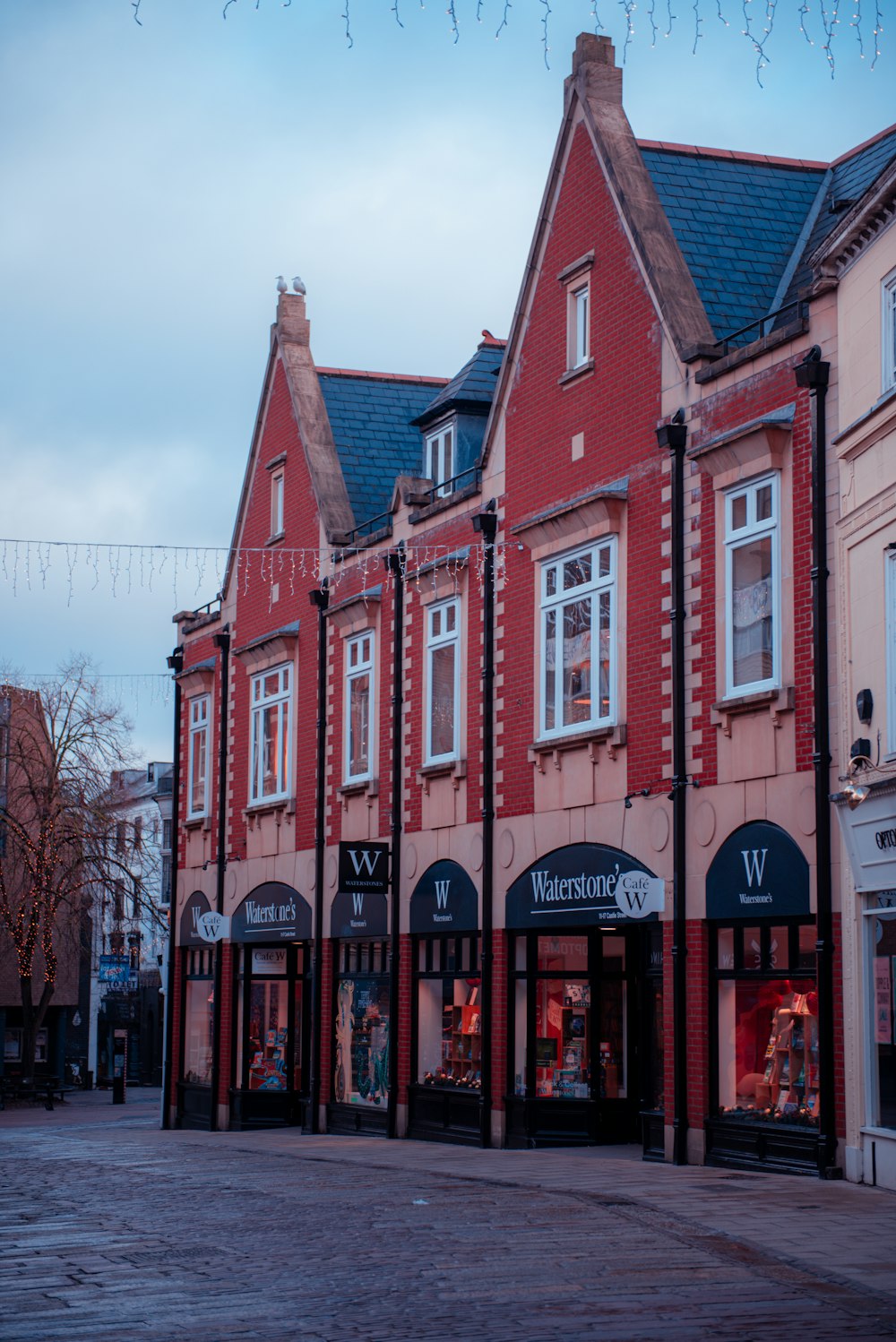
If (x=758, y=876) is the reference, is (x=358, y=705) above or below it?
above

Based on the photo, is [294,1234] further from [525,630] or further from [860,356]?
[525,630]

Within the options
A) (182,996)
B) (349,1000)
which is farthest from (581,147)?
(182,996)

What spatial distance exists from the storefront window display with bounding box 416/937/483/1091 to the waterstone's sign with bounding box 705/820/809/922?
5489 mm

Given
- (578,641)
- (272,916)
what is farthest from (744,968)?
(272,916)

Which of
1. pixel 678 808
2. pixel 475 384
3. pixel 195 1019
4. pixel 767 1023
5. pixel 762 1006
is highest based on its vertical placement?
pixel 475 384

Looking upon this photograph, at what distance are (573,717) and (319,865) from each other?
7765 mm

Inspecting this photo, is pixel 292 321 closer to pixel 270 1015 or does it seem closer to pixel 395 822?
pixel 395 822

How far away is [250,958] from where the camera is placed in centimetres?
3134

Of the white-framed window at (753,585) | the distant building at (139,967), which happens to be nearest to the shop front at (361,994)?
the white-framed window at (753,585)

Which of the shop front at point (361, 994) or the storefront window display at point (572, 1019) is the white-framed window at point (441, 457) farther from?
the storefront window display at point (572, 1019)

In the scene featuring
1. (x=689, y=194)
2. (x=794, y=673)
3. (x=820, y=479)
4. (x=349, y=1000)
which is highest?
(x=689, y=194)

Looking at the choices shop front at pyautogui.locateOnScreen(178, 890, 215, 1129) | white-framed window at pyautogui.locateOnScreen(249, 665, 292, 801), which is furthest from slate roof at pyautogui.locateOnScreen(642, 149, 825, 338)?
shop front at pyautogui.locateOnScreen(178, 890, 215, 1129)

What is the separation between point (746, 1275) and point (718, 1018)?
743 centimetres

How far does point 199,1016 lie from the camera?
3328 centimetres
